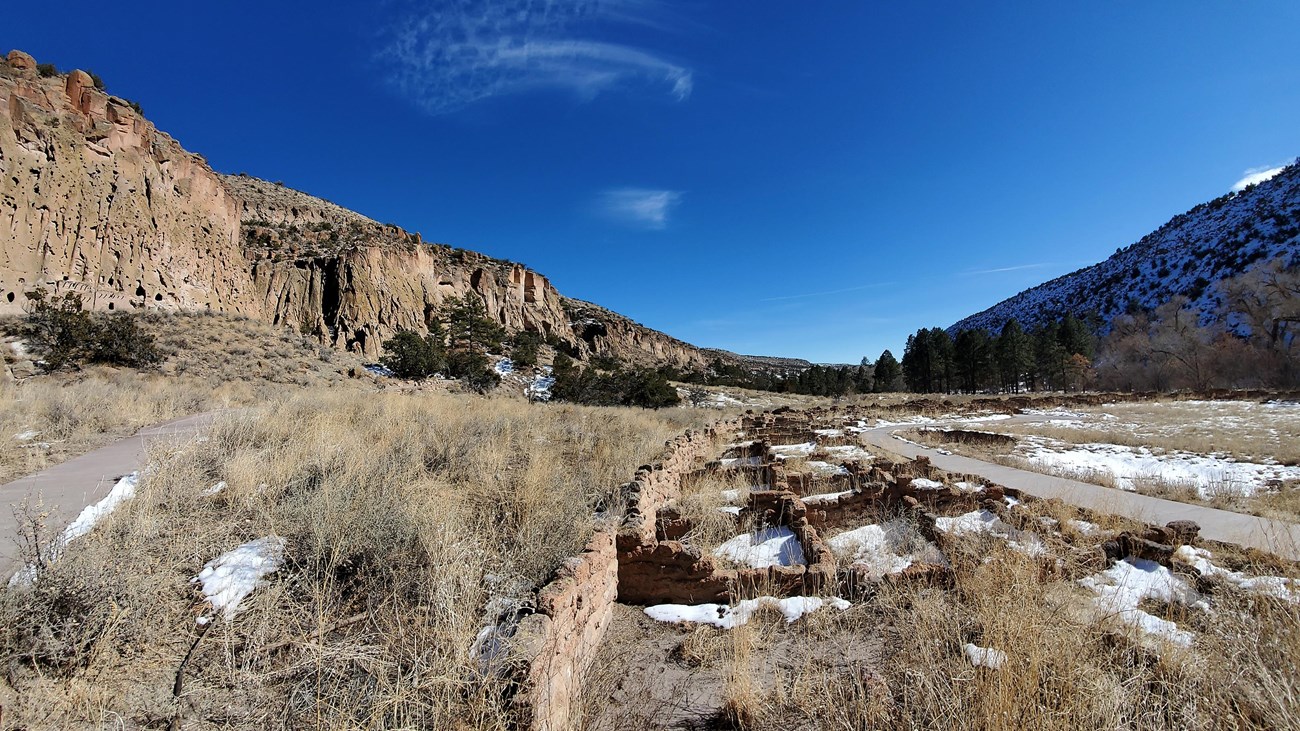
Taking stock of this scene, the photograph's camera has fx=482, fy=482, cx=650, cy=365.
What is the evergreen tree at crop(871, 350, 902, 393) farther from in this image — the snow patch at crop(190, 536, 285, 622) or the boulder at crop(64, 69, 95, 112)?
the boulder at crop(64, 69, 95, 112)

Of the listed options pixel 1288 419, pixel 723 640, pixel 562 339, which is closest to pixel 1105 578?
pixel 723 640

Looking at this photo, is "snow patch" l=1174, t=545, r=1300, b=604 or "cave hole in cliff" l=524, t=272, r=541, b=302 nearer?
"snow patch" l=1174, t=545, r=1300, b=604

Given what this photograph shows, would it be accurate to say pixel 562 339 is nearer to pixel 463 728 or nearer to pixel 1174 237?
pixel 463 728

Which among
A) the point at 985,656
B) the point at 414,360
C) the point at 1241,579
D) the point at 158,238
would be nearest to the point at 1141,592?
the point at 1241,579

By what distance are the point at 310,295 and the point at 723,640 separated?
40.9 metres

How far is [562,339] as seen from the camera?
57906 millimetres

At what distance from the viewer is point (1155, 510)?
6.91 metres

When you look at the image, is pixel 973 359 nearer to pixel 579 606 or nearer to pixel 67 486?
pixel 579 606

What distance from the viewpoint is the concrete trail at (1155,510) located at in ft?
17.0

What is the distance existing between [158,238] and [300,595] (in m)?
32.2

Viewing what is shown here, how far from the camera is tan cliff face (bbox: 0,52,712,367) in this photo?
19.8 meters

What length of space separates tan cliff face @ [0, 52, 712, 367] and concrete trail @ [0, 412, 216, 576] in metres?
20.9

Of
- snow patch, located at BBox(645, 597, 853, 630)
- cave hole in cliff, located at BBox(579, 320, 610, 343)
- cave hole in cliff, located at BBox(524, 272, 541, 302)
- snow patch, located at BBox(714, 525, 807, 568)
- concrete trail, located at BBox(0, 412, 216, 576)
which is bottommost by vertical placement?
snow patch, located at BBox(645, 597, 853, 630)

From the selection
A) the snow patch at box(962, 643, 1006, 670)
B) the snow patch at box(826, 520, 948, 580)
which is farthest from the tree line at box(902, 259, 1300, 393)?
the snow patch at box(962, 643, 1006, 670)
